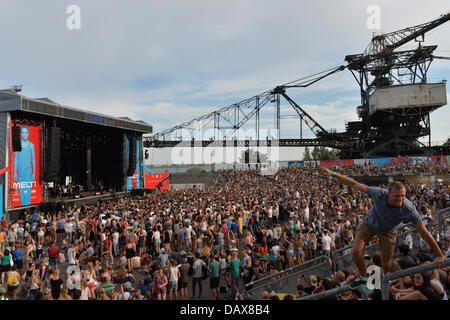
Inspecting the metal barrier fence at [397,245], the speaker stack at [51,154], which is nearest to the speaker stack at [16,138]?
the speaker stack at [51,154]

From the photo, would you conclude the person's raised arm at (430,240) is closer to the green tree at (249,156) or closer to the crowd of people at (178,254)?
the crowd of people at (178,254)

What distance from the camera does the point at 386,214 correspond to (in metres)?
3.02

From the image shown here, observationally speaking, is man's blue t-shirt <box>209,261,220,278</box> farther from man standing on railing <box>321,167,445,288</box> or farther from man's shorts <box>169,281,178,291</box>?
man standing on railing <box>321,167,445,288</box>

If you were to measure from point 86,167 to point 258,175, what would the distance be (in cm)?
1855

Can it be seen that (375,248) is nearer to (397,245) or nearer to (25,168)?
(397,245)

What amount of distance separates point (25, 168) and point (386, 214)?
20409mm

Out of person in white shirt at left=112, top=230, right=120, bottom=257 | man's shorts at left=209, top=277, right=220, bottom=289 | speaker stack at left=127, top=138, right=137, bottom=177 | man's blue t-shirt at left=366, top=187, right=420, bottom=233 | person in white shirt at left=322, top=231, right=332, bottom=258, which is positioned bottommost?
man's shorts at left=209, top=277, right=220, bottom=289

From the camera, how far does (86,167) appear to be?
2683cm

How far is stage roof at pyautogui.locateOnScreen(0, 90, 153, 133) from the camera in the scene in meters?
16.6

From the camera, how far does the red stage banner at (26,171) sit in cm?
1689

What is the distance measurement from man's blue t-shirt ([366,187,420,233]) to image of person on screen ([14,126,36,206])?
1985cm

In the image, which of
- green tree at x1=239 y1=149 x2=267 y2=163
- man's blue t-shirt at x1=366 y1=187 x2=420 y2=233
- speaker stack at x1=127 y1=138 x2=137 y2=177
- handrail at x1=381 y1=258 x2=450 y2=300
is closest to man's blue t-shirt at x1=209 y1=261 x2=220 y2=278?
man's blue t-shirt at x1=366 y1=187 x2=420 y2=233

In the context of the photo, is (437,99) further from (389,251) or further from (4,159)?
(4,159)

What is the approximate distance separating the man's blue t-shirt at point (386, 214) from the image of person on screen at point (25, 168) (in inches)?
782
